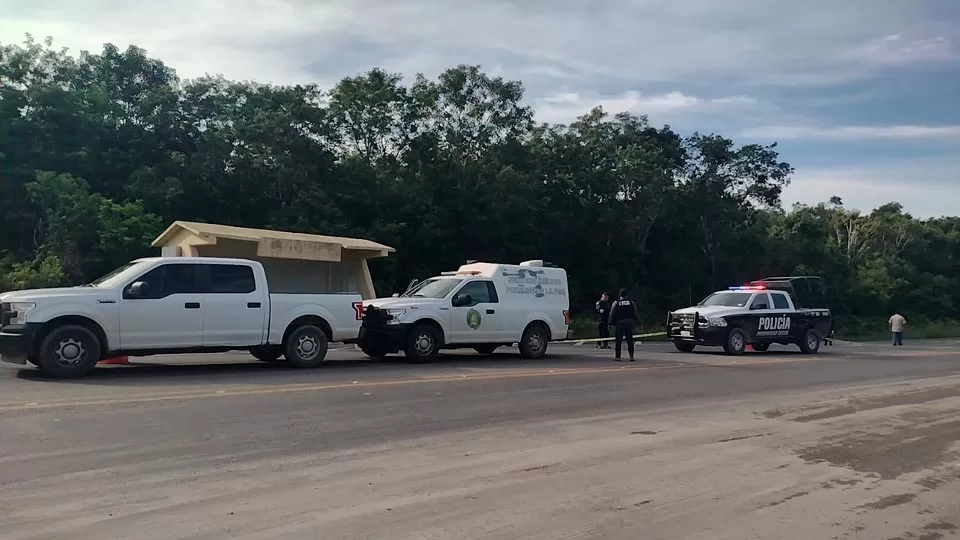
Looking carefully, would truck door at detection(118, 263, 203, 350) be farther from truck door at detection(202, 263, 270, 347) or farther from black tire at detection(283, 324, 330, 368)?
black tire at detection(283, 324, 330, 368)

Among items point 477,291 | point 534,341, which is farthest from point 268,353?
point 534,341

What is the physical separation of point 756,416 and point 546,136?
130 feet

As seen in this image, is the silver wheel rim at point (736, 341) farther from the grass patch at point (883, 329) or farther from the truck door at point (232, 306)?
the grass patch at point (883, 329)

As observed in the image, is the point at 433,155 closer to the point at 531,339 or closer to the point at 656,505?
the point at 531,339

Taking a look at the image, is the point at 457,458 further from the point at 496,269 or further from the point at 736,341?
the point at 736,341

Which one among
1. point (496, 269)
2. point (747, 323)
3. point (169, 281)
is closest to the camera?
point (169, 281)

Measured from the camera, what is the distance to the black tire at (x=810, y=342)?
25359 millimetres

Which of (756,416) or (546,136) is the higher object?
(546,136)

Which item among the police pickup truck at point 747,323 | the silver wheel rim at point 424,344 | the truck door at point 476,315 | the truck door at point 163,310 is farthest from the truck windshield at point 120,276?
the police pickup truck at point 747,323

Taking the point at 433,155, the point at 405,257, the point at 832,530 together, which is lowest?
the point at 832,530

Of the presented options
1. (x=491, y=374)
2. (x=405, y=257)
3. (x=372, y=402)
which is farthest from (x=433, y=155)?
(x=372, y=402)

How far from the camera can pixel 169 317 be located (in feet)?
44.9

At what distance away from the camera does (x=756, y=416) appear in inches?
448

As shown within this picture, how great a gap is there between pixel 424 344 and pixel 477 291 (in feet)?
6.29
